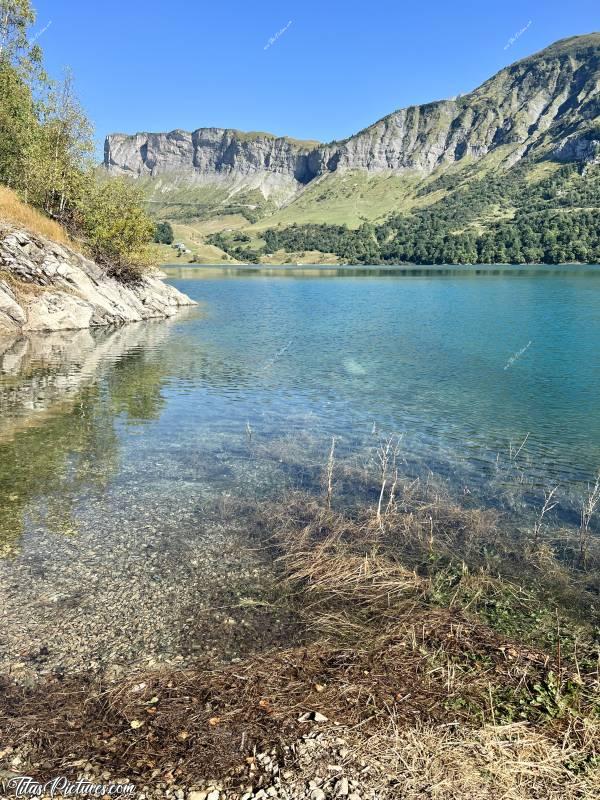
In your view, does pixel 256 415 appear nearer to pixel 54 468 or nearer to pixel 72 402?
pixel 72 402

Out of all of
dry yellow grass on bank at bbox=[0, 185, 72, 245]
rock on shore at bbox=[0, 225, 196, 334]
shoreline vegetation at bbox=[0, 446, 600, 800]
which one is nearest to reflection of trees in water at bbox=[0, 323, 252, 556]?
rock on shore at bbox=[0, 225, 196, 334]

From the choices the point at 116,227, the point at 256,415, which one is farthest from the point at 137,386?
the point at 116,227

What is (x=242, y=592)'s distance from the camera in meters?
11.9

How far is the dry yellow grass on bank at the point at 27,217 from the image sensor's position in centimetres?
5166

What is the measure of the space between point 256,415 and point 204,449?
5826 millimetres

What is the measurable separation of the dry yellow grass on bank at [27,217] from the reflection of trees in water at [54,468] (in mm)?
34921

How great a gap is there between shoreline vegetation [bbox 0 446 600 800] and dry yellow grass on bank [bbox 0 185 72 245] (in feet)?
173

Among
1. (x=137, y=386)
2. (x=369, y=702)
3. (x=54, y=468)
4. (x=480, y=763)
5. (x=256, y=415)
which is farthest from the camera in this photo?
(x=137, y=386)

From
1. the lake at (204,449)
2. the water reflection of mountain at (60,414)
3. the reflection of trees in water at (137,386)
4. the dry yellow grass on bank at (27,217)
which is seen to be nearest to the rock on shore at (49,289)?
the dry yellow grass on bank at (27,217)

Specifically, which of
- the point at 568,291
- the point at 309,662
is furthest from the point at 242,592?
the point at 568,291

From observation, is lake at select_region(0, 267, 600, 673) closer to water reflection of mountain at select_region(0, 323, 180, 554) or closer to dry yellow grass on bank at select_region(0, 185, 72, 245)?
water reflection of mountain at select_region(0, 323, 180, 554)

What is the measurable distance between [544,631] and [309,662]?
5.03 metres

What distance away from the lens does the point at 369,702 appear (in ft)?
27.0

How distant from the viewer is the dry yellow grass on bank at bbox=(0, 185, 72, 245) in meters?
51.7
